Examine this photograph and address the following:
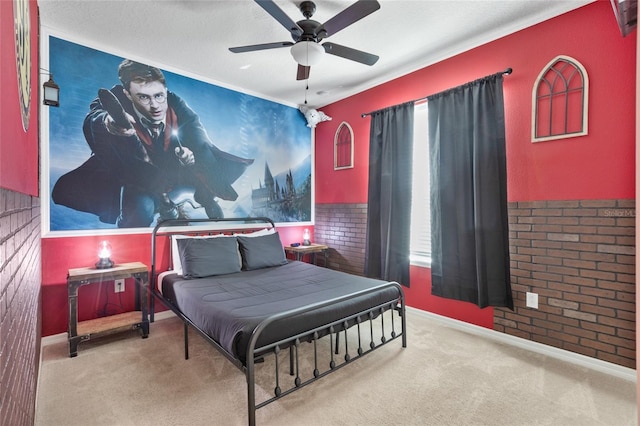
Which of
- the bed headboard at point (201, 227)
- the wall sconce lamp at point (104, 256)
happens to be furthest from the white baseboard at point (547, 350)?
the wall sconce lamp at point (104, 256)

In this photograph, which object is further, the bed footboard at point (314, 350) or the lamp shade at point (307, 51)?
the lamp shade at point (307, 51)

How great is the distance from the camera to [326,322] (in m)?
2.13

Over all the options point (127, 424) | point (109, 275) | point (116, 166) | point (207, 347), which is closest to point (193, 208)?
point (116, 166)

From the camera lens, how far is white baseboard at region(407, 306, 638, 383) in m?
2.29

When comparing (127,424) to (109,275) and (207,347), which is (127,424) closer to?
(207,347)

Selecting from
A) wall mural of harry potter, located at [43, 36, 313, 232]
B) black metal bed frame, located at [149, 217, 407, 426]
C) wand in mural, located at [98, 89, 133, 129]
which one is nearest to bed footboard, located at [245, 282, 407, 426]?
black metal bed frame, located at [149, 217, 407, 426]

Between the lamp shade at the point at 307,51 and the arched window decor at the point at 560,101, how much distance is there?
193 centimetres

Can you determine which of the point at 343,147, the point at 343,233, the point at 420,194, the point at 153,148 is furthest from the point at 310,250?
the point at 153,148

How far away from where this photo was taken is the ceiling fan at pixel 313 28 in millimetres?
1969

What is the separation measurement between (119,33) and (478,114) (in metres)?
3.52

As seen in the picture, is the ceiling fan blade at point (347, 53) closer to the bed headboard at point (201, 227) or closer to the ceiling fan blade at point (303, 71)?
the ceiling fan blade at point (303, 71)

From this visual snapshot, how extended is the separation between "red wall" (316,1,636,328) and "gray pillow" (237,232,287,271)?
1.66 metres

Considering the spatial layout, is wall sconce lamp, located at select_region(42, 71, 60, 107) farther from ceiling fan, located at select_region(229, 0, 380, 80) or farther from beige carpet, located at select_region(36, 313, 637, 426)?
beige carpet, located at select_region(36, 313, 637, 426)

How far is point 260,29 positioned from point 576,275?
3.45m
